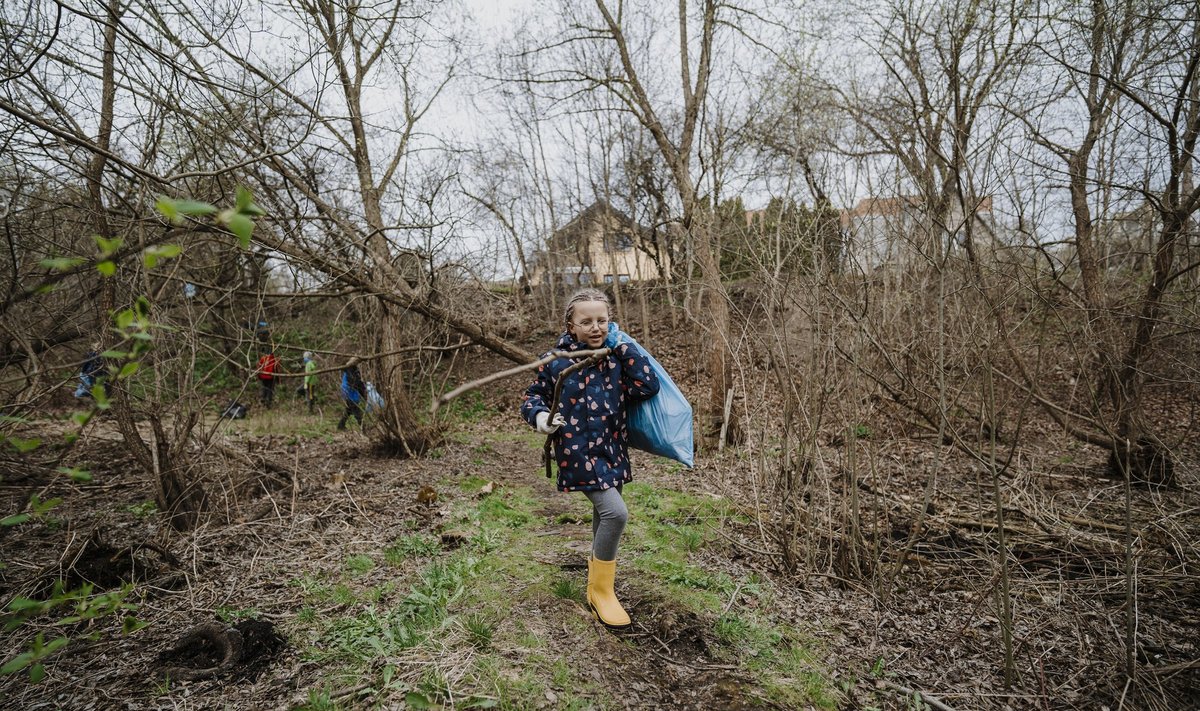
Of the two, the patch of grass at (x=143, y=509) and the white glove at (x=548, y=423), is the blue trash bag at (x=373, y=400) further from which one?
the white glove at (x=548, y=423)

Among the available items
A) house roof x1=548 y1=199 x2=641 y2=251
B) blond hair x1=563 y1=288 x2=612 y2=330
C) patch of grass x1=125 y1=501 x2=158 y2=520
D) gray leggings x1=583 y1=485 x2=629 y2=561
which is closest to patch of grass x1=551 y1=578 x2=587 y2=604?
gray leggings x1=583 y1=485 x2=629 y2=561

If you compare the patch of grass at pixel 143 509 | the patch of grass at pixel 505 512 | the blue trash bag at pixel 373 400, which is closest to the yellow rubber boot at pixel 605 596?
the patch of grass at pixel 505 512

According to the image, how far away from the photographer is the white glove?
283cm

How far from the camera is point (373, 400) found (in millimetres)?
7109

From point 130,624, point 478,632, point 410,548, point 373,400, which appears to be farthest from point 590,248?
point 130,624

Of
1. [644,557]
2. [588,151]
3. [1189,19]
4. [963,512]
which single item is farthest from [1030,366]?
[588,151]

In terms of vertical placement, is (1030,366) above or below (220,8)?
below

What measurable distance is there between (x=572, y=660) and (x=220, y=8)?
421 cm

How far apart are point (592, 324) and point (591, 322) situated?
0.6 inches

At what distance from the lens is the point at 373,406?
7137 millimetres

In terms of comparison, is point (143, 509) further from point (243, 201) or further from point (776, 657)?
point (243, 201)

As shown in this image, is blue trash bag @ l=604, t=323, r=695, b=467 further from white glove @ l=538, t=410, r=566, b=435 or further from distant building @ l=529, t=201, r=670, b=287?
distant building @ l=529, t=201, r=670, b=287

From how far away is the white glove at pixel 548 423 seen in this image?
2834mm

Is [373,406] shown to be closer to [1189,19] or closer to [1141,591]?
[1141,591]
